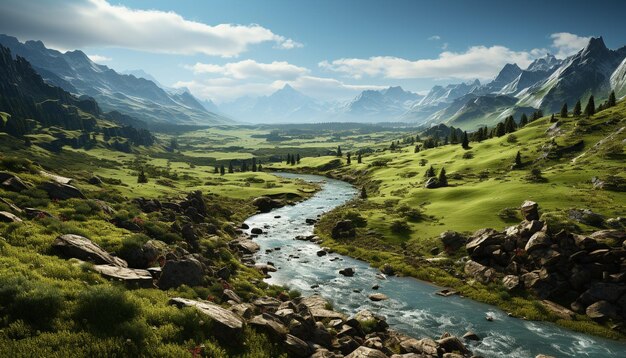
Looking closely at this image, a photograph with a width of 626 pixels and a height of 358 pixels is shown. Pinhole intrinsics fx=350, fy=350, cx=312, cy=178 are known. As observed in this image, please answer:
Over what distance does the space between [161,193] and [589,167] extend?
4397 inches

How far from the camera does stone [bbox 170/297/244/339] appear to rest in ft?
68.0

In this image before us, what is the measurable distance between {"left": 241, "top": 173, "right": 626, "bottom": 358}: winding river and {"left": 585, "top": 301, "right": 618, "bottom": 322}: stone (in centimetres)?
325

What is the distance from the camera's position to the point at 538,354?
3148cm

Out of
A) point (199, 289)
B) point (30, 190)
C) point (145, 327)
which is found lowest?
point (199, 289)

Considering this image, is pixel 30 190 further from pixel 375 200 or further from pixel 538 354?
pixel 375 200

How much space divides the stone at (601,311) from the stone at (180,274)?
41.1 m

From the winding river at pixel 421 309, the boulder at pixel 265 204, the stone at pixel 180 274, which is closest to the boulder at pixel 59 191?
the stone at pixel 180 274

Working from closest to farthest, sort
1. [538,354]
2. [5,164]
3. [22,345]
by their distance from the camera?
1. [22,345]
2. [538,354]
3. [5,164]

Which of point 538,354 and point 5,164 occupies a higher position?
point 5,164

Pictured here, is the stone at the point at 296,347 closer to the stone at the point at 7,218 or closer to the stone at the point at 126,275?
the stone at the point at 126,275

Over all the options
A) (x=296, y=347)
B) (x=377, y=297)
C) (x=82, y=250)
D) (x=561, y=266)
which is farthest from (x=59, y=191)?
(x=561, y=266)

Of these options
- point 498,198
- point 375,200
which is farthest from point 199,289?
point 375,200

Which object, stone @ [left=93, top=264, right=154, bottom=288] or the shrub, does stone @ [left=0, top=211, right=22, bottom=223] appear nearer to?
stone @ [left=93, top=264, right=154, bottom=288]

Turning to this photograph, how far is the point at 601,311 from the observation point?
3772cm
